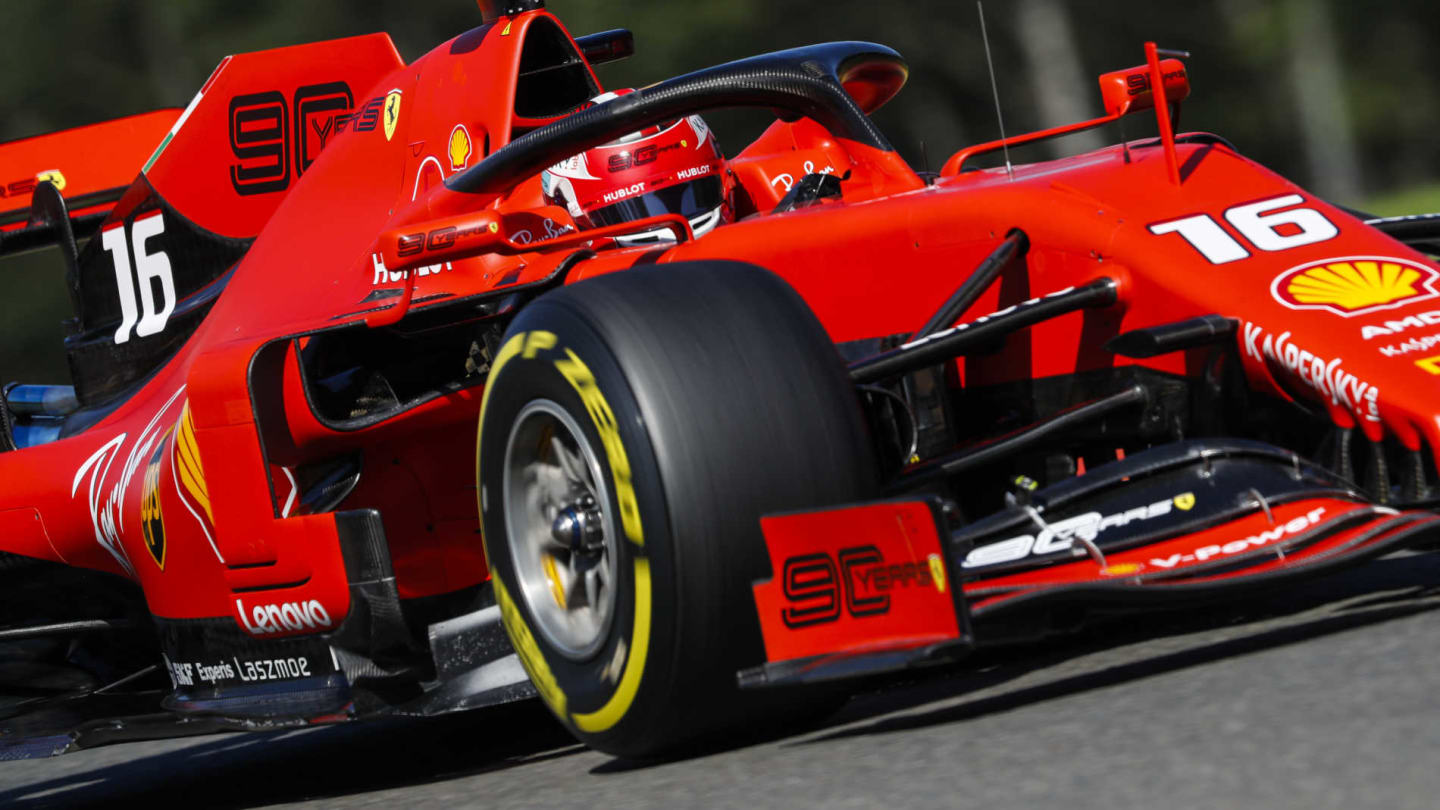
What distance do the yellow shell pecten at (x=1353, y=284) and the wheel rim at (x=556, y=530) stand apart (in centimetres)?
145

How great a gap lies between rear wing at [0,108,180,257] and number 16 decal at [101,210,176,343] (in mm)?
798

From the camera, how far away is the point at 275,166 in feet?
18.1

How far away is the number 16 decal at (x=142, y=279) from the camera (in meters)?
5.44

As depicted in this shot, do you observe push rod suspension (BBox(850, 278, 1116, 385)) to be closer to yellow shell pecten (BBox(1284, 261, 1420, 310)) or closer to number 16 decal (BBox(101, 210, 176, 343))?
yellow shell pecten (BBox(1284, 261, 1420, 310))

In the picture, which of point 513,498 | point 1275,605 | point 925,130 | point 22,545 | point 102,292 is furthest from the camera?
point 925,130

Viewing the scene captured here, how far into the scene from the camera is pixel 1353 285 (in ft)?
12.2

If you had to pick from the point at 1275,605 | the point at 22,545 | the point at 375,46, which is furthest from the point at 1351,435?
the point at 22,545

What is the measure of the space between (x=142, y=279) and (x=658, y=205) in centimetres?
162

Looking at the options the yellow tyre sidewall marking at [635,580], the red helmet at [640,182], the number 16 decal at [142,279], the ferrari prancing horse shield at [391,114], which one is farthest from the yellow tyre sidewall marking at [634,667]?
the number 16 decal at [142,279]

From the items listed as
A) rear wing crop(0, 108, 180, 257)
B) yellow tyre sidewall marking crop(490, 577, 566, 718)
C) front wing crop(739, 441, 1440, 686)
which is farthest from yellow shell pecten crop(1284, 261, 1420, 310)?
rear wing crop(0, 108, 180, 257)

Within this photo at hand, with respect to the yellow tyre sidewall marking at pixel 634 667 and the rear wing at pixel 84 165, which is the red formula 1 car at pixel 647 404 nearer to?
the yellow tyre sidewall marking at pixel 634 667

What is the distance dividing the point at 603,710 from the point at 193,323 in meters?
2.38

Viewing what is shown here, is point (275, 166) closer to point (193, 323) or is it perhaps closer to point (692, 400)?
point (193, 323)

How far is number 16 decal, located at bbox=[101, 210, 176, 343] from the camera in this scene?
17.8 feet
